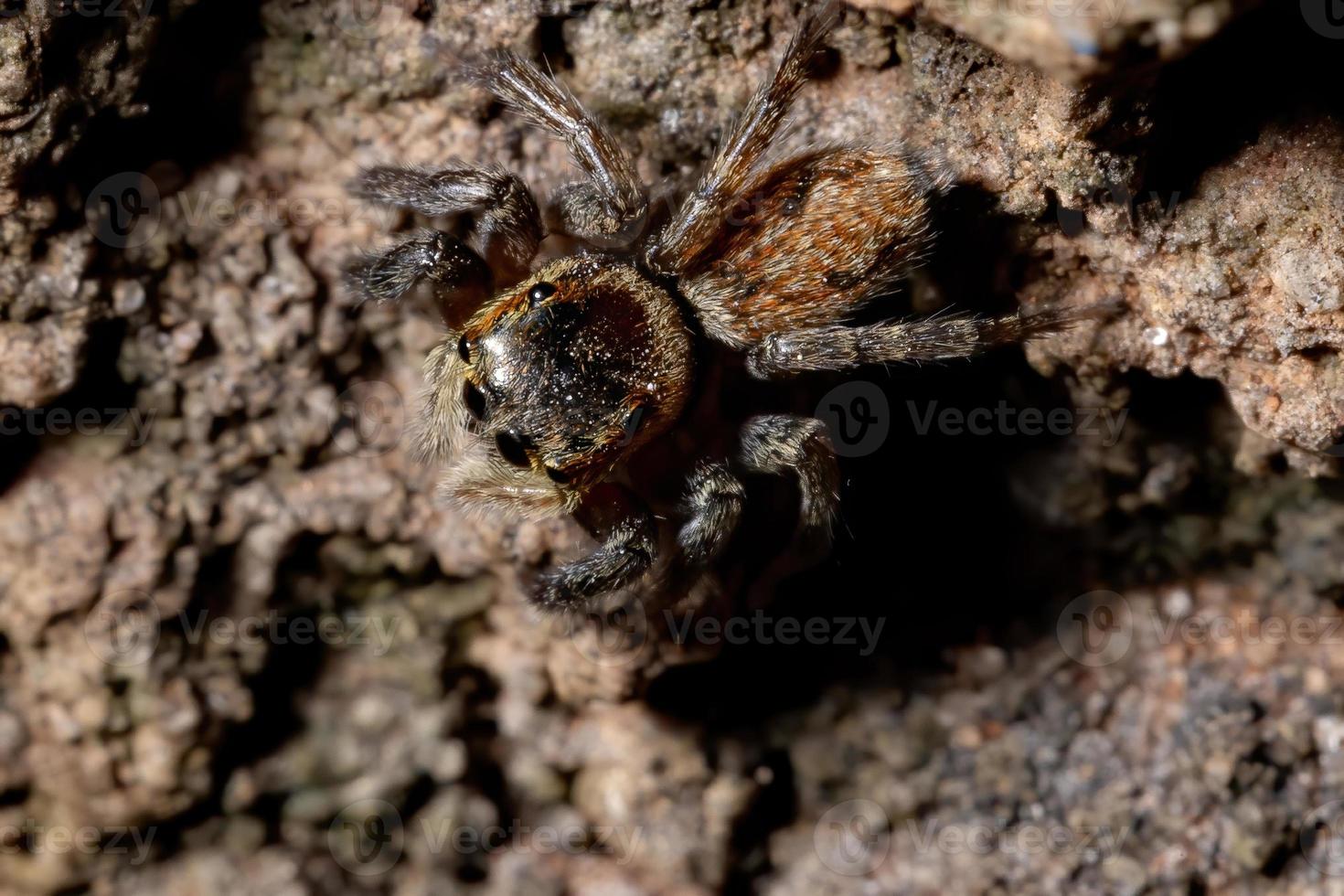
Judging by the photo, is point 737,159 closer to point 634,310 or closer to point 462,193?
point 634,310

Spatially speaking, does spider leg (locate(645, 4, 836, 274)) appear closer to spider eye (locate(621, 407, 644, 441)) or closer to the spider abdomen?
the spider abdomen

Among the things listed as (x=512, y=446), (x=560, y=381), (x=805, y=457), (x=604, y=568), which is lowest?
(x=604, y=568)

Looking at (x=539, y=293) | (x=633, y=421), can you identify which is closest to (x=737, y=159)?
(x=539, y=293)

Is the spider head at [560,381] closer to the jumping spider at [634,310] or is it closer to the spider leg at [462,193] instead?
the jumping spider at [634,310]

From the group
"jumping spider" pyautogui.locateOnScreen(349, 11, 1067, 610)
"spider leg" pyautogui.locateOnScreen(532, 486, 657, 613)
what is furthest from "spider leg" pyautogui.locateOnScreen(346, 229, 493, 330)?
"spider leg" pyautogui.locateOnScreen(532, 486, 657, 613)

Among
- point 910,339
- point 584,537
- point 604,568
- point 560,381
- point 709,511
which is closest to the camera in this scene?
point 910,339

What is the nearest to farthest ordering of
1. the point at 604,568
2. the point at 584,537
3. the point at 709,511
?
the point at 604,568, the point at 709,511, the point at 584,537

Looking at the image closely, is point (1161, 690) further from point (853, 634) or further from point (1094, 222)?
point (1094, 222)
